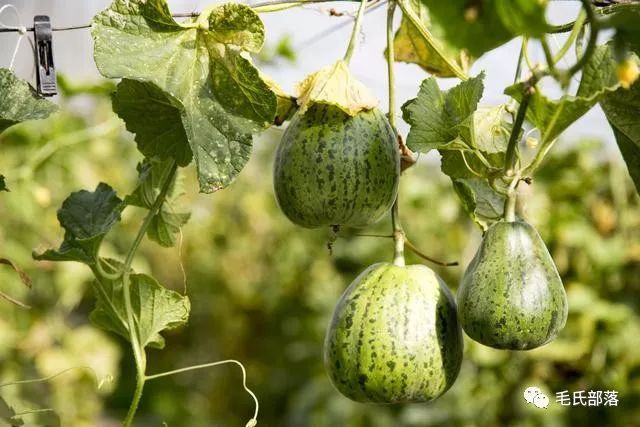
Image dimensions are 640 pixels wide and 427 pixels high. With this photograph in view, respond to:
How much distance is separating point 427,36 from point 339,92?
0.19 m

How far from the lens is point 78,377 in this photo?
314 cm

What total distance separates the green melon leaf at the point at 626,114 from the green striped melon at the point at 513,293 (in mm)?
149

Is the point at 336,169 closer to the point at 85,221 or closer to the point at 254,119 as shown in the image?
the point at 254,119

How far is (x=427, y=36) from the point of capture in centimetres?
115

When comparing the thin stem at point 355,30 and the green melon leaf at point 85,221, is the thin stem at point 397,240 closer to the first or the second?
the thin stem at point 355,30

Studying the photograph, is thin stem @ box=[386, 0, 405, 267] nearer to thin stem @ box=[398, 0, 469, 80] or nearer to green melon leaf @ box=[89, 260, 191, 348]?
thin stem @ box=[398, 0, 469, 80]

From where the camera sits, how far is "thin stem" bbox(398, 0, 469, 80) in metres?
1.10

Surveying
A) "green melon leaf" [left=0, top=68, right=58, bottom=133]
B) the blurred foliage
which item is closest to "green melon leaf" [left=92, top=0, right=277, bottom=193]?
"green melon leaf" [left=0, top=68, right=58, bottom=133]

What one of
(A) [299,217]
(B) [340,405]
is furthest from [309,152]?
(B) [340,405]

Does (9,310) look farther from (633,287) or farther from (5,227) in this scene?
(633,287)

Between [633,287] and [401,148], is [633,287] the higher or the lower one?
the lower one

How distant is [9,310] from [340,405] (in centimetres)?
137

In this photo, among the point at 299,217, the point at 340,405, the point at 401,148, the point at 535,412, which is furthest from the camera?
the point at 340,405

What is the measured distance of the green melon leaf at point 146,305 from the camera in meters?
Result: 1.10
